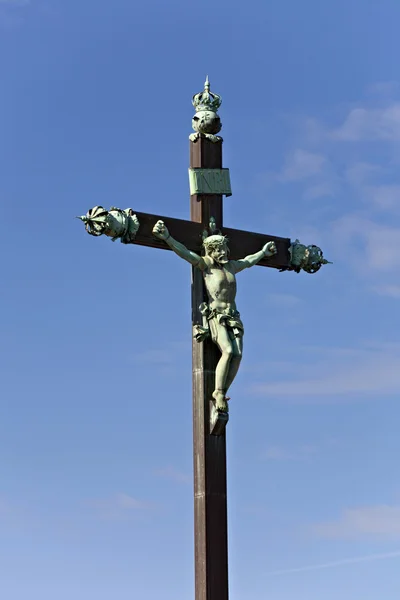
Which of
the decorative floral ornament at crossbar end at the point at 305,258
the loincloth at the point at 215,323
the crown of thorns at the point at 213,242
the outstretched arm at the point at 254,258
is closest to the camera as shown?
the loincloth at the point at 215,323

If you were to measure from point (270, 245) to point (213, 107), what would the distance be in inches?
60.0

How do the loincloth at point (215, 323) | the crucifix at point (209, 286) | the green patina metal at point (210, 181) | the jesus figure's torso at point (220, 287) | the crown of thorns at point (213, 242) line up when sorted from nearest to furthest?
the crucifix at point (209, 286) < the loincloth at point (215, 323) < the jesus figure's torso at point (220, 287) < the crown of thorns at point (213, 242) < the green patina metal at point (210, 181)

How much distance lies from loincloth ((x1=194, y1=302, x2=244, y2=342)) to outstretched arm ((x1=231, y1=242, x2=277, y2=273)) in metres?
0.60

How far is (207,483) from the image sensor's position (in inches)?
528

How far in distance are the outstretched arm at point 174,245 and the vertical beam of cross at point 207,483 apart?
0.16m

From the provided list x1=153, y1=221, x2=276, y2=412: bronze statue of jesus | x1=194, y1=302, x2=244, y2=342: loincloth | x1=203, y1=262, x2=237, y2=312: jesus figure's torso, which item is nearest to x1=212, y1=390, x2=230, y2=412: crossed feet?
x1=153, y1=221, x2=276, y2=412: bronze statue of jesus

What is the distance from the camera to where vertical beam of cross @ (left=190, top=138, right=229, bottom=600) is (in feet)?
43.3

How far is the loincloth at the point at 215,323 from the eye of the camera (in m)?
13.8

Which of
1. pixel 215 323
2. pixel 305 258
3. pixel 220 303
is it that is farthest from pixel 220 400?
pixel 305 258

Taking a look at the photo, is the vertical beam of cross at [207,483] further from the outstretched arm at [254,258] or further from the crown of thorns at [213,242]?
the outstretched arm at [254,258]

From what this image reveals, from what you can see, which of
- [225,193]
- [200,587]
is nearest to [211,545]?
[200,587]

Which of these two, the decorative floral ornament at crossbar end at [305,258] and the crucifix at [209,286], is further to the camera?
the decorative floral ornament at crossbar end at [305,258]

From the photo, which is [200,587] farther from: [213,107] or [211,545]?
[213,107]

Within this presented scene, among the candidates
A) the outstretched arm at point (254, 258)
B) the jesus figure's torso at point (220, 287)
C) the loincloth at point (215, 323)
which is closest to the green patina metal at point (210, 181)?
the outstretched arm at point (254, 258)
